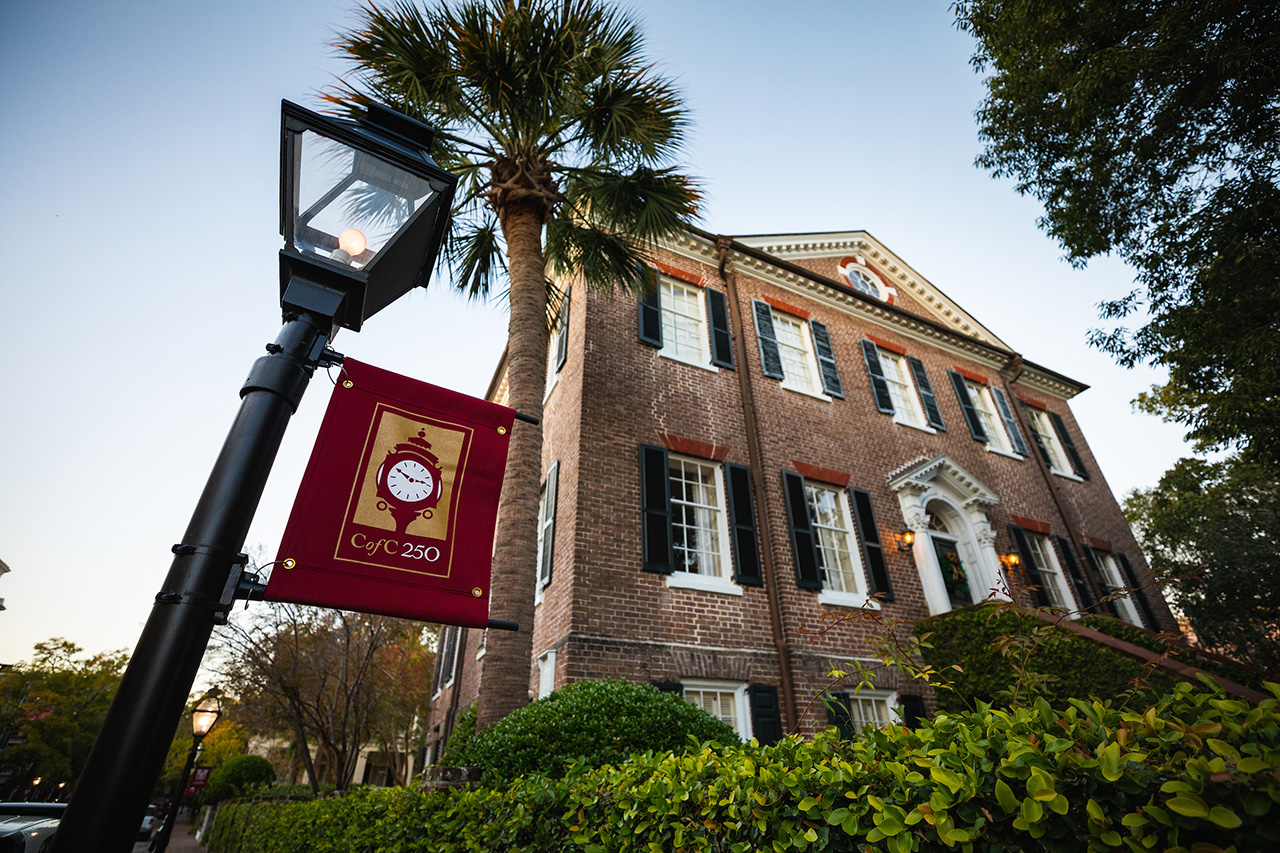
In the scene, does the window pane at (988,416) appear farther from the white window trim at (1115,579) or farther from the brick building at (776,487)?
the white window trim at (1115,579)

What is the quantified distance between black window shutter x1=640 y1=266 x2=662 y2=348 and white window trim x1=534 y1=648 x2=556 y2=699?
17.5 feet

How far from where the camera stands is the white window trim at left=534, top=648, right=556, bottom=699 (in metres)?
7.06

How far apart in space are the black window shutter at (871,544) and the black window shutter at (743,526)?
90.7 inches

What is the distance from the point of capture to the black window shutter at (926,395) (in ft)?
42.0

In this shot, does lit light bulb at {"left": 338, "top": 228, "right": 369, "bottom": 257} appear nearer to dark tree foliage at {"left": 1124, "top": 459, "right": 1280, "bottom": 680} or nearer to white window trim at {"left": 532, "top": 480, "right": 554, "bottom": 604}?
white window trim at {"left": 532, "top": 480, "right": 554, "bottom": 604}

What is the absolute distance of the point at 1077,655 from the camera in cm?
727

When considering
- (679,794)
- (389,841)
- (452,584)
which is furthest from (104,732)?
(389,841)

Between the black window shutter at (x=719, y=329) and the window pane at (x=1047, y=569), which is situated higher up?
the black window shutter at (x=719, y=329)

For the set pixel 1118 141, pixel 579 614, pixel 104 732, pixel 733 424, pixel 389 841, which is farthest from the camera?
pixel 733 424

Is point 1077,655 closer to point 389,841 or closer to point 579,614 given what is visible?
point 579,614

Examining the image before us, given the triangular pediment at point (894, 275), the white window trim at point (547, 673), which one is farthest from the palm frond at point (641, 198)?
the triangular pediment at point (894, 275)

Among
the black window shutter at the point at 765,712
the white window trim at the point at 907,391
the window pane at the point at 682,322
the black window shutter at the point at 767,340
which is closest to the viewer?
the black window shutter at the point at 765,712

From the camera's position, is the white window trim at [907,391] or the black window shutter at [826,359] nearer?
the black window shutter at [826,359]

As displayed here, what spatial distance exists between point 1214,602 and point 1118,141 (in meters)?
11.9
